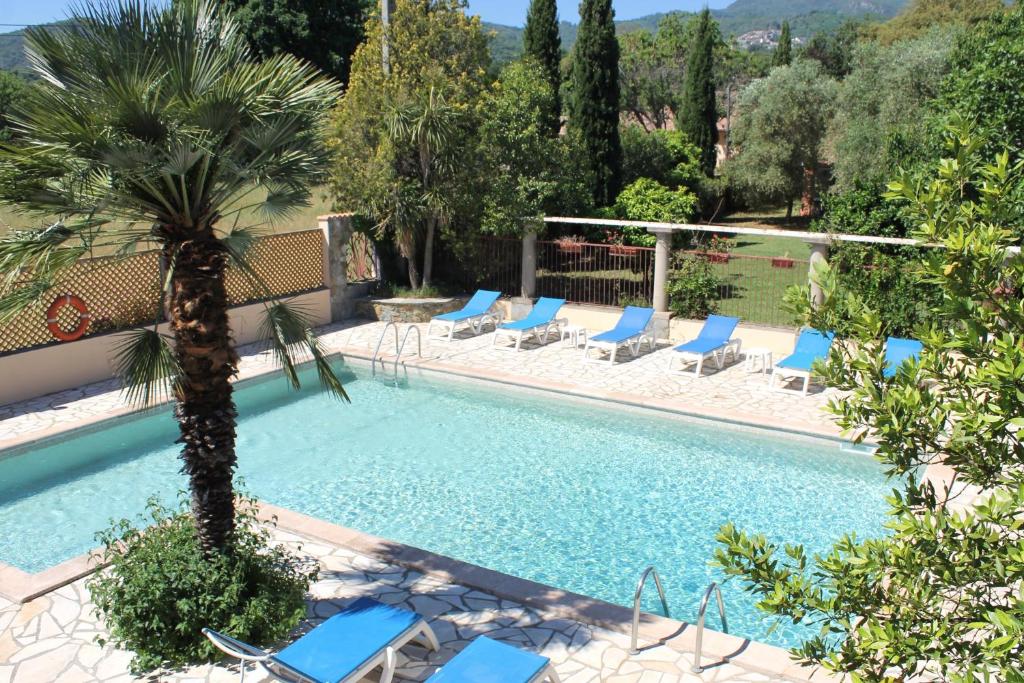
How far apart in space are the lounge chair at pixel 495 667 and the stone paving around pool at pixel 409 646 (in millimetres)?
593

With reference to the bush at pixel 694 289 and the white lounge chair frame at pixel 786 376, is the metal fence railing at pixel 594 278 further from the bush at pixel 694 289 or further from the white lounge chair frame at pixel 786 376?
the white lounge chair frame at pixel 786 376

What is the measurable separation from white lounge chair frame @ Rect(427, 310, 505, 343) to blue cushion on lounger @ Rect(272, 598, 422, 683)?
387 inches

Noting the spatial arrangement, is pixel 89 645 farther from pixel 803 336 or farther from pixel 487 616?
pixel 803 336

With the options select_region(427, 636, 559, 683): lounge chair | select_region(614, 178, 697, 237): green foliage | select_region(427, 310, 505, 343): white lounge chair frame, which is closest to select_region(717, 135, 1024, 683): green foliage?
select_region(427, 636, 559, 683): lounge chair

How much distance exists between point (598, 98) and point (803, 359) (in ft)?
44.6

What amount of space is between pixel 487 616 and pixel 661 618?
4.42 ft

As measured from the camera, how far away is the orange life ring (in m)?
12.8

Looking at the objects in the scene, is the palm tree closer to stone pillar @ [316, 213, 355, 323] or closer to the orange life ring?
the orange life ring

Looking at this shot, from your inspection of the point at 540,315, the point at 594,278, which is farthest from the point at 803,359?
the point at 594,278

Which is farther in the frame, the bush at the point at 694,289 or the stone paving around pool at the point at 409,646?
the bush at the point at 694,289

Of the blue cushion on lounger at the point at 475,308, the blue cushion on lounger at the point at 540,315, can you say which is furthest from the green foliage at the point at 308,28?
the blue cushion on lounger at the point at 540,315

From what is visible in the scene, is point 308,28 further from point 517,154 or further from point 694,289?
point 694,289

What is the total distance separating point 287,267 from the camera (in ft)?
54.3

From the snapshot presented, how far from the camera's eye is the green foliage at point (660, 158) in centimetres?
2900
